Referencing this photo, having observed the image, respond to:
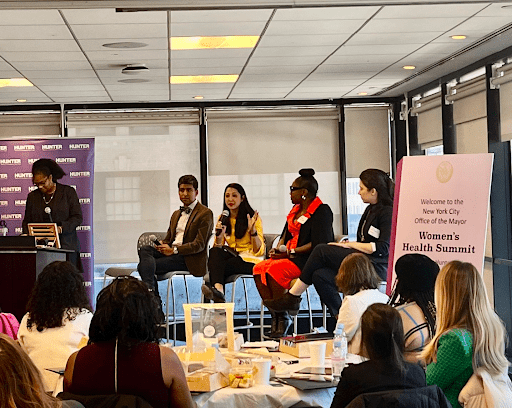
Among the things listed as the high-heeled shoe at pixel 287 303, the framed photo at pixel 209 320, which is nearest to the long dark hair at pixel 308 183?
the high-heeled shoe at pixel 287 303

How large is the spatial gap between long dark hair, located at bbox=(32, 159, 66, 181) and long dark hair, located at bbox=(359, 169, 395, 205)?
140 inches

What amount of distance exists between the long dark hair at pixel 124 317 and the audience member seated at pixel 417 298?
1383 mm

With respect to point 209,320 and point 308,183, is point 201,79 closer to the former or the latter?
point 308,183

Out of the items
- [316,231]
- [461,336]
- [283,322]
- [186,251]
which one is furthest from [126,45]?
[461,336]

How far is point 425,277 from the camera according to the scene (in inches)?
146

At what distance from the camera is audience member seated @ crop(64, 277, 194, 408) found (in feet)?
8.54

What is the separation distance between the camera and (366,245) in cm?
626

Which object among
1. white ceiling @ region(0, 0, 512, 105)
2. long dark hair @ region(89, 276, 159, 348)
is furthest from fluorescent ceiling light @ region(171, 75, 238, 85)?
long dark hair @ region(89, 276, 159, 348)

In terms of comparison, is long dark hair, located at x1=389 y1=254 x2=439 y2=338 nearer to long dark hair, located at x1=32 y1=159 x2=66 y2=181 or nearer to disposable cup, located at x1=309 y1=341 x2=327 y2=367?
disposable cup, located at x1=309 y1=341 x2=327 y2=367

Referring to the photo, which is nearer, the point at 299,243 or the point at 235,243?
the point at 299,243

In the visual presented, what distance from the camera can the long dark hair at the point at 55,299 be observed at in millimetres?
3939

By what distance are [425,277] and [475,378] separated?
2.29ft

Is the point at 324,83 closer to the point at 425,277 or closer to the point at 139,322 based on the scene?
the point at 425,277

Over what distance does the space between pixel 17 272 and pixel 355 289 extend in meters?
3.27
